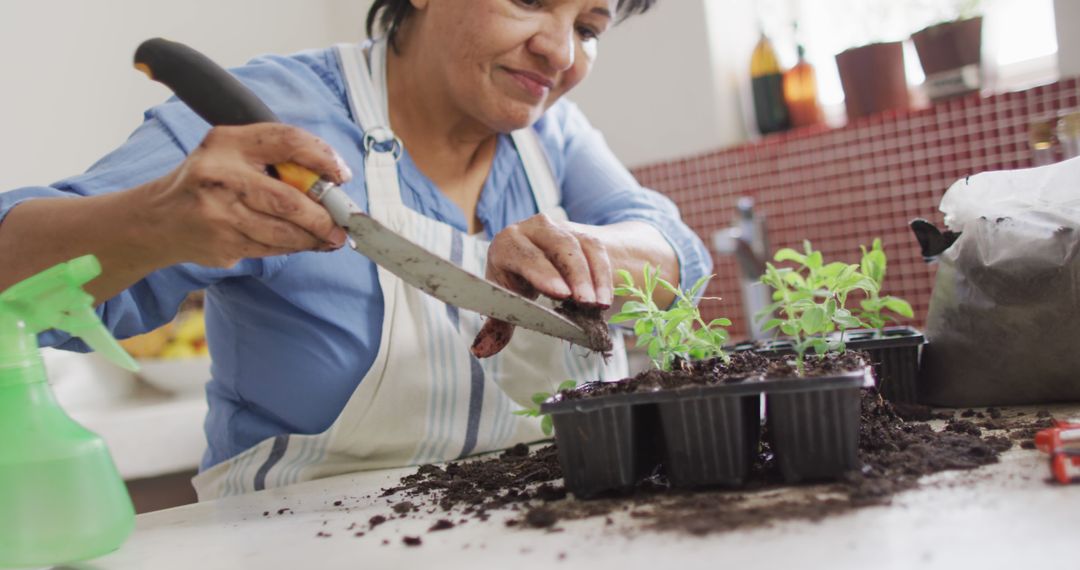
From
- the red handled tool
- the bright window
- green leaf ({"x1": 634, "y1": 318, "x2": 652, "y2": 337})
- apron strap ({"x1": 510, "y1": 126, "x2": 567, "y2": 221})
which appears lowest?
the red handled tool

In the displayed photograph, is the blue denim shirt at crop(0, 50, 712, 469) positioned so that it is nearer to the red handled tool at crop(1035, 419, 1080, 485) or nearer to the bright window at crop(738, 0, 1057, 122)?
the red handled tool at crop(1035, 419, 1080, 485)

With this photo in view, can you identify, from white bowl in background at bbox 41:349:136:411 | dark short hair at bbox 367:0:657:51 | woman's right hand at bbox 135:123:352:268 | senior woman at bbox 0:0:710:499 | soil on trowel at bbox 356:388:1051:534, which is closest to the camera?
soil on trowel at bbox 356:388:1051:534

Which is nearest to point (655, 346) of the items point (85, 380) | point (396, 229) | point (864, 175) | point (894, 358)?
point (894, 358)

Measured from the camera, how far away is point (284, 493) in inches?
40.0

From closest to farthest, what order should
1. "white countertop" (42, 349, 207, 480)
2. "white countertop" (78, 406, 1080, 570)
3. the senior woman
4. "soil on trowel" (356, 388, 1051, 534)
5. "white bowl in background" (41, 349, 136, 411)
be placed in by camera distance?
"white countertop" (78, 406, 1080, 570) < "soil on trowel" (356, 388, 1051, 534) < the senior woman < "white countertop" (42, 349, 207, 480) < "white bowl in background" (41, 349, 136, 411)

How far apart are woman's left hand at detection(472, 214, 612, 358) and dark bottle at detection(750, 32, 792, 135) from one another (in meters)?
1.36

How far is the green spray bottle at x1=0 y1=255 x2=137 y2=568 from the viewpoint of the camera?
0.67m

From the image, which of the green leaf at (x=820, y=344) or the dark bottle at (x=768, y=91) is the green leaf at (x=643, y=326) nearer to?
the green leaf at (x=820, y=344)

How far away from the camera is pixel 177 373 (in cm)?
219

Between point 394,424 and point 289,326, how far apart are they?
0.19 meters

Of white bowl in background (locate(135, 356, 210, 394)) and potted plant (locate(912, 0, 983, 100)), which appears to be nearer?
potted plant (locate(912, 0, 983, 100))

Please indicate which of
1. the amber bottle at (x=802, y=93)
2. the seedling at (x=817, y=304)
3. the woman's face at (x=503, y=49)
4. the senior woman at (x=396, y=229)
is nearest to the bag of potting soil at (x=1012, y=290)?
the seedling at (x=817, y=304)

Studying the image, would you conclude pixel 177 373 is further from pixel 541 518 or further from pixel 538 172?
pixel 541 518

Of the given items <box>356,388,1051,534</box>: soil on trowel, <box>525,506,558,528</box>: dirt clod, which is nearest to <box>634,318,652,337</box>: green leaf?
<box>356,388,1051,534</box>: soil on trowel
